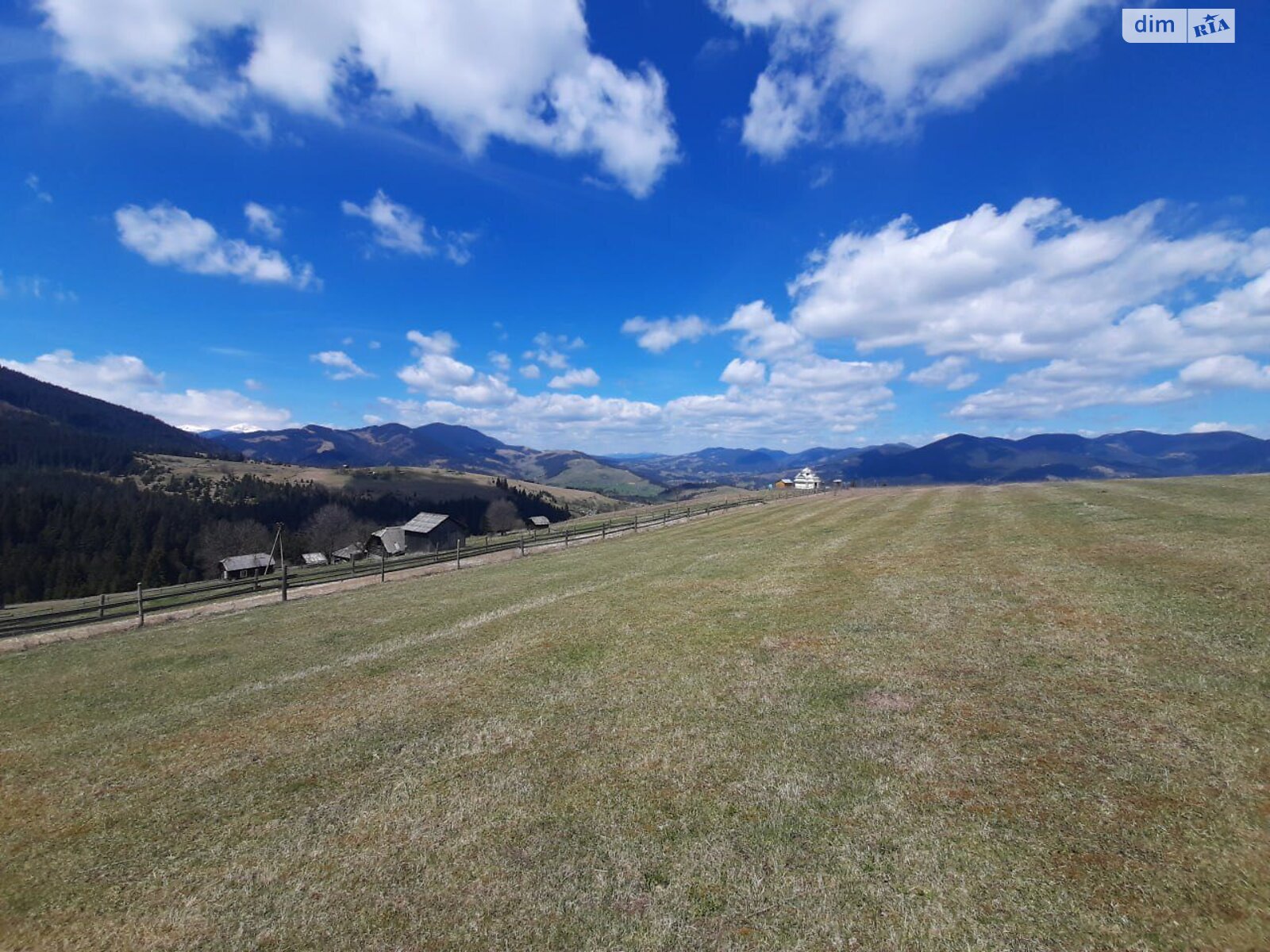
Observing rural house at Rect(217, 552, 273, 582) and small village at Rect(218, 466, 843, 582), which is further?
rural house at Rect(217, 552, 273, 582)

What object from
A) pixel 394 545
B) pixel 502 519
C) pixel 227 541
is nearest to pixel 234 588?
pixel 394 545

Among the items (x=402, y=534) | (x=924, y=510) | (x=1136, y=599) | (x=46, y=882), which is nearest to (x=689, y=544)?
(x=924, y=510)

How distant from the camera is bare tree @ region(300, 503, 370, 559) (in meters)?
112

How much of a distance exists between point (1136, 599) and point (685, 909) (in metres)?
14.8

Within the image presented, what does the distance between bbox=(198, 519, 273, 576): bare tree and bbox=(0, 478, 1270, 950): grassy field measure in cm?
10520

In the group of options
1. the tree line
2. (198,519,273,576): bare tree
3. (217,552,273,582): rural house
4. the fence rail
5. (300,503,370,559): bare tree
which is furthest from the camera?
(300,503,370,559): bare tree

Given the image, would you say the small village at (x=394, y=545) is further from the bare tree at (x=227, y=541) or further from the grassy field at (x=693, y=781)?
the grassy field at (x=693, y=781)

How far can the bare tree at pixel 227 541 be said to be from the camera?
332 feet

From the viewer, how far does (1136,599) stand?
13648mm

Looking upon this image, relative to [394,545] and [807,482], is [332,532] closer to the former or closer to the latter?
[394,545]

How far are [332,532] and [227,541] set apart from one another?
18404 mm

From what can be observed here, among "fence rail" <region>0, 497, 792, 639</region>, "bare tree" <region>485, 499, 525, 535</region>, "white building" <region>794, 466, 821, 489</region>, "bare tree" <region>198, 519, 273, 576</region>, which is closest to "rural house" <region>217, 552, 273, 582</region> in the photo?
"bare tree" <region>198, 519, 273, 576</region>

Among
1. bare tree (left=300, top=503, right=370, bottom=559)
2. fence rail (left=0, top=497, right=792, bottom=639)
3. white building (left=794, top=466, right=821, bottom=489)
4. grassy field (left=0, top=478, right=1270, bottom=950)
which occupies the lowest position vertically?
bare tree (left=300, top=503, right=370, bottom=559)

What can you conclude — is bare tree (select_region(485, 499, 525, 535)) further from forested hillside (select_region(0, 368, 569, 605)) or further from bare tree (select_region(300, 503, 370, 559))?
bare tree (select_region(300, 503, 370, 559))
